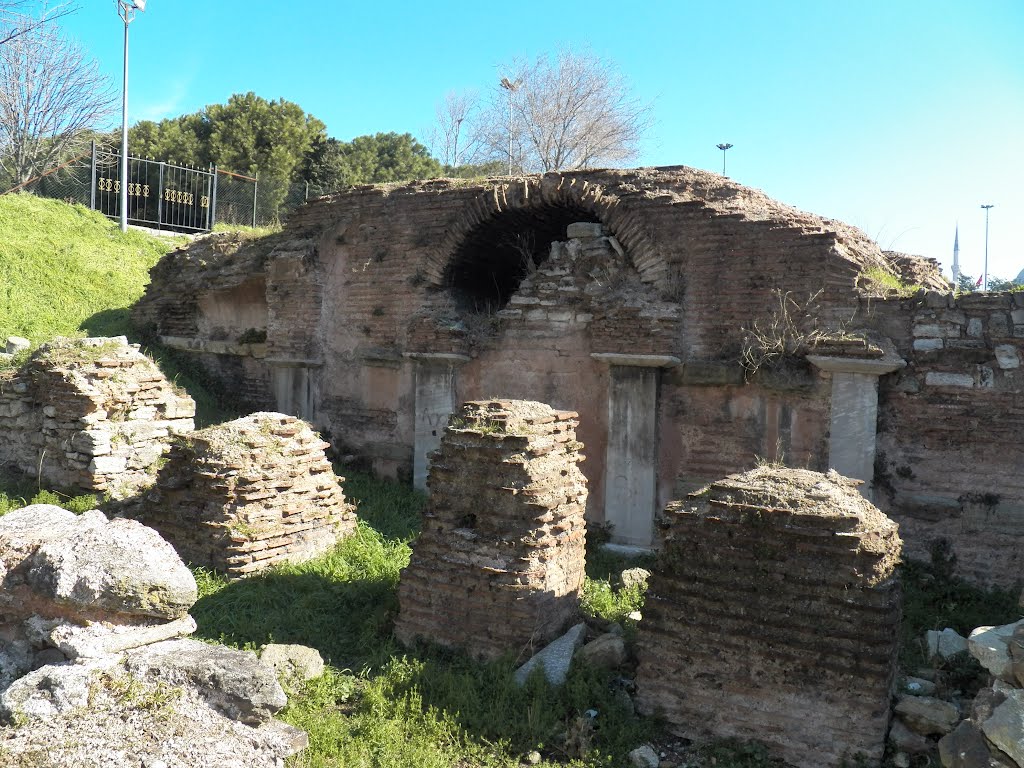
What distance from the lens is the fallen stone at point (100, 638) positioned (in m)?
3.50

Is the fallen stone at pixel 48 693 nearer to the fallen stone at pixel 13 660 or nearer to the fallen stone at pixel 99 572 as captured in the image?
the fallen stone at pixel 99 572

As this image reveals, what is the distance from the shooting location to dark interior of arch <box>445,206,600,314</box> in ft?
28.5

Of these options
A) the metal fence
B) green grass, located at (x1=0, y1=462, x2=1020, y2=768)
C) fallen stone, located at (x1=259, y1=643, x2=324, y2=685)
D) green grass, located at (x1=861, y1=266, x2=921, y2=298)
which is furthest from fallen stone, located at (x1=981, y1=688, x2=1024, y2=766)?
the metal fence

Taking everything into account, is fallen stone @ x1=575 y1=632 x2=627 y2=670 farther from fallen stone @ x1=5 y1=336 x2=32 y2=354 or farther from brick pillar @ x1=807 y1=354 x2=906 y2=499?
fallen stone @ x1=5 y1=336 x2=32 y2=354

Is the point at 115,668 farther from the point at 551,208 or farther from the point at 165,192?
the point at 165,192

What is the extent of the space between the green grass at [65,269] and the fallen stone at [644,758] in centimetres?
965

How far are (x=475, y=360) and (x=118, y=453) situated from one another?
369 cm

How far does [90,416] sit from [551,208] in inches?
201

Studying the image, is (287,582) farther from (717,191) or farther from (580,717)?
(717,191)

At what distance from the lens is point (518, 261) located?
9.69 metres

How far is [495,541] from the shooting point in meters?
4.86

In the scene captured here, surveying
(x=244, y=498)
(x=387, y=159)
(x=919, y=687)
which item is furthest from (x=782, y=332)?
(x=387, y=159)

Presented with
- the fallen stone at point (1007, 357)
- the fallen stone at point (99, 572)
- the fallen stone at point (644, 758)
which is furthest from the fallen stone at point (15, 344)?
the fallen stone at point (1007, 357)

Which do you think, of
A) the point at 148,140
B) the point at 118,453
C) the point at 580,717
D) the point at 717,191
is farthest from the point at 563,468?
the point at 148,140
